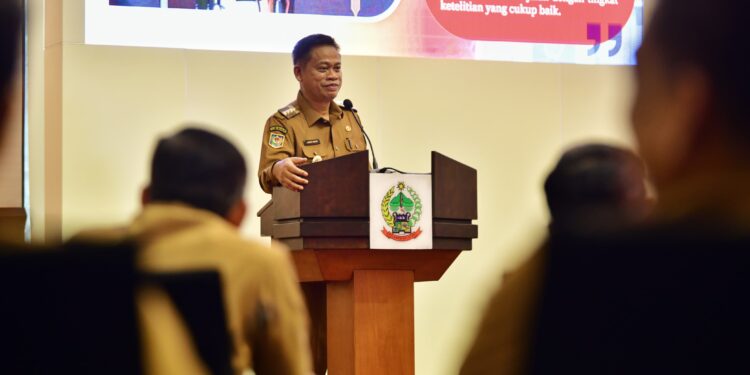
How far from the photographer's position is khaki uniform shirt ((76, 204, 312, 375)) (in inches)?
34.3

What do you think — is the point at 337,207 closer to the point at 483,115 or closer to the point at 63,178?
the point at 63,178

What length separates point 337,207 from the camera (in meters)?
3.03

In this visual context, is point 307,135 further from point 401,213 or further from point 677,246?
point 677,246

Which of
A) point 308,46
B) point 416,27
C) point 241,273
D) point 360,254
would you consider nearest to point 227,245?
point 241,273

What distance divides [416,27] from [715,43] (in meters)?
4.62

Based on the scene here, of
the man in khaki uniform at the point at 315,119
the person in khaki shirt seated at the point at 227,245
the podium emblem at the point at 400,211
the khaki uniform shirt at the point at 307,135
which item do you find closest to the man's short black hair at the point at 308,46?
the man in khaki uniform at the point at 315,119

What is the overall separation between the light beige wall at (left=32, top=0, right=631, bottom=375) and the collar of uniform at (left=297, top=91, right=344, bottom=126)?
1225mm

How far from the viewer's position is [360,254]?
3.15m

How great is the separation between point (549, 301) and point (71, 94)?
4.55 metres

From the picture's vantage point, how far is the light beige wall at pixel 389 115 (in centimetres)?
493

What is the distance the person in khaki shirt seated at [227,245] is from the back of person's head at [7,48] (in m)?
0.25

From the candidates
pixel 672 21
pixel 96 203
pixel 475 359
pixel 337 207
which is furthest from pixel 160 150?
pixel 96 203

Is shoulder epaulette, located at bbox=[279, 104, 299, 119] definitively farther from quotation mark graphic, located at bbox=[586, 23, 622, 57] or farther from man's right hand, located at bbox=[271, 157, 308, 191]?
quotation mark graphic, located at bbox=[586, 23, 622, 57]

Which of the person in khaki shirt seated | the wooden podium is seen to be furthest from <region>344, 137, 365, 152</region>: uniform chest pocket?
the person in khaki shirt seated
